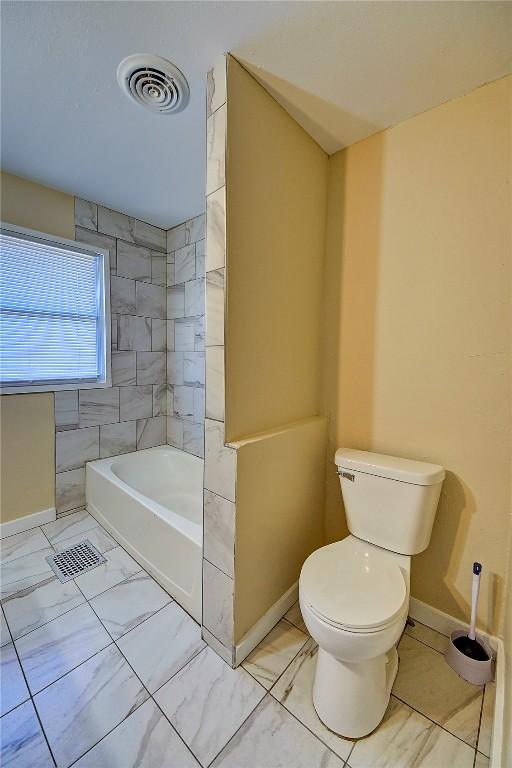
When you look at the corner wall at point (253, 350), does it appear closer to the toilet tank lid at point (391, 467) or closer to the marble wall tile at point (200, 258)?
the toilet tank lid at point (391, 467)

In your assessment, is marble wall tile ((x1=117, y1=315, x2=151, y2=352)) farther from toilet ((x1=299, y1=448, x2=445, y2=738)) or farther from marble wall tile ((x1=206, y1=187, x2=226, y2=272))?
toilet ((x1=299, y1=448, x2=445, y2=738))

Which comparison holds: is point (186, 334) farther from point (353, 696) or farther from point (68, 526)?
point (353, 696)

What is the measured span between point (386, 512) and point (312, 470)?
43 centimetres

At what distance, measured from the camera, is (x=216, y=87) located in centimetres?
116

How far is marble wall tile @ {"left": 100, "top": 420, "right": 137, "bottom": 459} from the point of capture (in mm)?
2473

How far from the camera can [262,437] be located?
51.8 inches

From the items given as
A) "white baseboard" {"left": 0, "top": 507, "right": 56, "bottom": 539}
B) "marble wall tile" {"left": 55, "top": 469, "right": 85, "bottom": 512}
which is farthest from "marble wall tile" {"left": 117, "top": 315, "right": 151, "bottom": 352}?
"white baseboard" {"left": 0, "top": 507, "right": 56, "bottom": 539}

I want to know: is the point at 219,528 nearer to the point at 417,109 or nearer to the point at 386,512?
the point at 386,512

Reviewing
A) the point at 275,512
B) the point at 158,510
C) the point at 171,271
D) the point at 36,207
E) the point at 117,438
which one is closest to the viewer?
the point at 275,512

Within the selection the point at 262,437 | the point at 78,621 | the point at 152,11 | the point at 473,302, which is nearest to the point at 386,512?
the point at 262,437

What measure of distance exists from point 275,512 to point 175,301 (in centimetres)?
209

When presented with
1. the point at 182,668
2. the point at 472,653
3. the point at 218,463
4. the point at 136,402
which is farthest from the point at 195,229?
the point at 472,653

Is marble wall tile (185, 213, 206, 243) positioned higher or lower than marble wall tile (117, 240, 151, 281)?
higher

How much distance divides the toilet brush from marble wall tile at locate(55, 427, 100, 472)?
8.18ft
